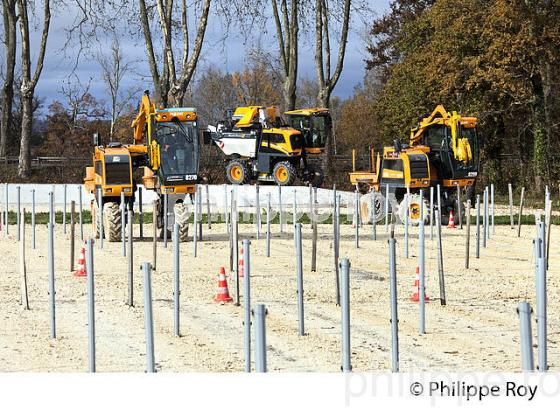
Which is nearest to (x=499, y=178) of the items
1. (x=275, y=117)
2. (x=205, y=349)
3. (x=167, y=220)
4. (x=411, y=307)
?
(x=275, y=117)

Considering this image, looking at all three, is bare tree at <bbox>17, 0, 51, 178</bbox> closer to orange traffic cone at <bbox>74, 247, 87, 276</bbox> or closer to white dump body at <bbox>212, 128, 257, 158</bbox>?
white dump body at <bbox>212, 128, 257, 158</bbox>

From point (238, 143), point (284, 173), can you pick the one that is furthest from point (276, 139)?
point (238, 143)

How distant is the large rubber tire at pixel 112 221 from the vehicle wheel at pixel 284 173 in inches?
537

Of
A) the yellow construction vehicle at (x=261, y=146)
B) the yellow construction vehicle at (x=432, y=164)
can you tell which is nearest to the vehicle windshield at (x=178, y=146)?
the yellow construction vehicle at (x=432, y=164)

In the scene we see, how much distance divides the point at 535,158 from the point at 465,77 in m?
4.39

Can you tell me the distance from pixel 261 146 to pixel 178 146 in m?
13.7

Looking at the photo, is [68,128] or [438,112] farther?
[68,128]

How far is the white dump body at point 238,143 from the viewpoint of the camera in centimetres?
3803

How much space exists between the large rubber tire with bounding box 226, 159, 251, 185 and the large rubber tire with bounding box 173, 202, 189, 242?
14720 mm

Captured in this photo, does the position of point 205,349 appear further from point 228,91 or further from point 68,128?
point 228,91

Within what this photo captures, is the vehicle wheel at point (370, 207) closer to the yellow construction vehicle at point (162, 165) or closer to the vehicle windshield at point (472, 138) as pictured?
the vehicle windshield at point (472, 138)

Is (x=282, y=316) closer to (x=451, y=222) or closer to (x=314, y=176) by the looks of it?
(x=451, y=222)

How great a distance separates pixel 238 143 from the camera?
38.3 meters

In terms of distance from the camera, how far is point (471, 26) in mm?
39844
